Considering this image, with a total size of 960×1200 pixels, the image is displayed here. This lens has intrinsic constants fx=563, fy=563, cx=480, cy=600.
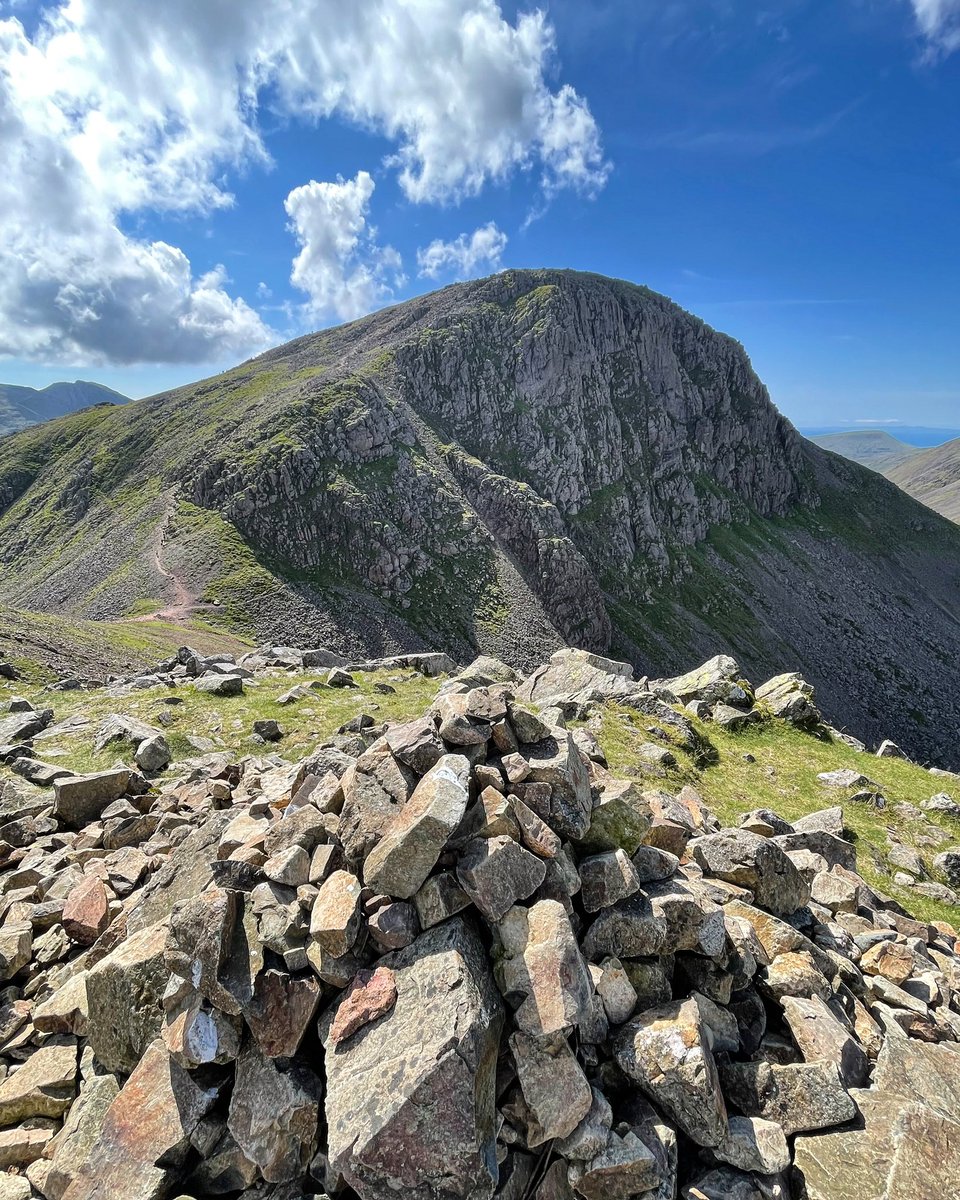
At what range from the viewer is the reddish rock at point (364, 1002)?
6.57 metres

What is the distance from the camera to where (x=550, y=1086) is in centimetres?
626

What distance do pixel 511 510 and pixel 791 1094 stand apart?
110m

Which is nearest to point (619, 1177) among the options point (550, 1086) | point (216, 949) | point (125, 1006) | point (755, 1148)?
point (550, 1086)

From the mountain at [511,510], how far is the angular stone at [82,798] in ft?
205

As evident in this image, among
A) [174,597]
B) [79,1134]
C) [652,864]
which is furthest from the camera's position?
[174,597]

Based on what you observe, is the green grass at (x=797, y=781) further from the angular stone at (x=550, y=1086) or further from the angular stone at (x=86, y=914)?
the angular stone at (x=86, y=914)

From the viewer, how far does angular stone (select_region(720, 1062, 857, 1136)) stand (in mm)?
6590

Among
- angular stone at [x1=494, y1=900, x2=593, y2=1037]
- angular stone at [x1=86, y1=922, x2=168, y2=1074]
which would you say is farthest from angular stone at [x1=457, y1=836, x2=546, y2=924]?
angular stone at [x1=86, y1=922, x2=168, y2=1074]

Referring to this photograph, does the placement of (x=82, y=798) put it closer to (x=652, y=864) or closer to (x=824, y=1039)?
(x=652, y=864)

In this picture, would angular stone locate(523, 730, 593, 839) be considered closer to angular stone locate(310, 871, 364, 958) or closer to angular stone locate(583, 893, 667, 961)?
angular stone locate(583, 893, 667, 961)

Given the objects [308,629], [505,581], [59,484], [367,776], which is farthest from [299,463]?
[367,776]

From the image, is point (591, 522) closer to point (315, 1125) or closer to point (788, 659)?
point (788, 659)

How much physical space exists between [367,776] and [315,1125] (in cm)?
411

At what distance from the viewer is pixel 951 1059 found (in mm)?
7754
